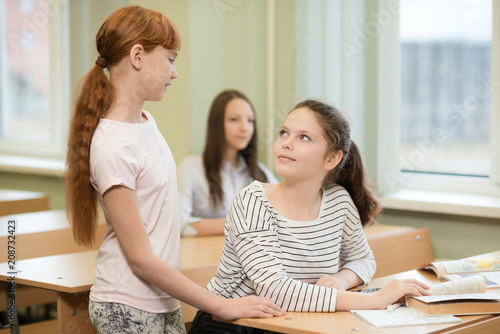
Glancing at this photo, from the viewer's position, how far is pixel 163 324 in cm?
173

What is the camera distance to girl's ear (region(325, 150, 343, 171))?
76.5 inches

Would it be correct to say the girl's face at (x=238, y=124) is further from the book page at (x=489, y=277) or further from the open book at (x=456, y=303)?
the open book at (x=456, y=303)

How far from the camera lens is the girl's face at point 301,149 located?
188cm

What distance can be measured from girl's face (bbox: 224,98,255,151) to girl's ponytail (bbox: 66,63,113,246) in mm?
1574

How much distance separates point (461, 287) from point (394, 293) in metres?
0.23

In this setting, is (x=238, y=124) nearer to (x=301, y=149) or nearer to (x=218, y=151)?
(x=218, y=151)

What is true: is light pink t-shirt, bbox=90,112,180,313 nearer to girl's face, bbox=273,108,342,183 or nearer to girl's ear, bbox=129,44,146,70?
girl's ear, bbox=129,44,146,70

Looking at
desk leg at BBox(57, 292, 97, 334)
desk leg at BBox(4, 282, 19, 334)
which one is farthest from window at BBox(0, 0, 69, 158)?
desk leg at BBox(57, 292, 97, 334)

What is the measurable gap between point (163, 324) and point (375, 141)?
182cm

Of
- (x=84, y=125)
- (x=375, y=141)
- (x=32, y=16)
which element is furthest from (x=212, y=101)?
(x=32, y=16)

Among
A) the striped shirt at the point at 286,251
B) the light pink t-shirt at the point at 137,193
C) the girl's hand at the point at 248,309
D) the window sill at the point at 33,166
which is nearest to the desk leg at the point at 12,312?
the light pink t-shirt at the point at 137,193

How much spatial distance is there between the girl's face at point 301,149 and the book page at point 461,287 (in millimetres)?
442

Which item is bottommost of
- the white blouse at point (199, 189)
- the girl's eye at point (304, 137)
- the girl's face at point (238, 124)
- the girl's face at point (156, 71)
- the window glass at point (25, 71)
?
the white blouse at point (199, 189)

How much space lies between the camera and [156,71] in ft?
5.49
